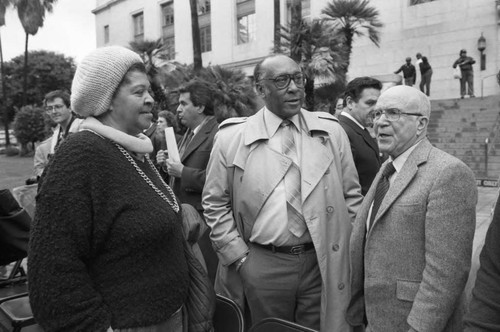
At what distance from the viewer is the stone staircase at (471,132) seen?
1275cm

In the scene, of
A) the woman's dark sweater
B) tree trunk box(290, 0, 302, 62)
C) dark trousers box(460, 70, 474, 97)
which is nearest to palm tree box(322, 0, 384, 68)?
dark trousers box(460, 70, 474, 97)

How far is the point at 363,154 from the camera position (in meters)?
3.67

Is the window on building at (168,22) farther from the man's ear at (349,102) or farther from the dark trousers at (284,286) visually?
the dark trousers at (284,286)

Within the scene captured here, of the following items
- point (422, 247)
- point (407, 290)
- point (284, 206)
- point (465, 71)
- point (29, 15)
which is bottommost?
point (407, 290)

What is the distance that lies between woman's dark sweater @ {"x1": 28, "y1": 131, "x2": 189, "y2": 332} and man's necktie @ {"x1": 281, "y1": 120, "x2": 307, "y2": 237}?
867mm

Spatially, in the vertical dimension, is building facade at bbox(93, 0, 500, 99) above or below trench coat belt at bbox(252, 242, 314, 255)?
above

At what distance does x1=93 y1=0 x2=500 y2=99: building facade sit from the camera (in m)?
21.2

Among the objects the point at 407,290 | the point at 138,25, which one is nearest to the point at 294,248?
the point at 407,290

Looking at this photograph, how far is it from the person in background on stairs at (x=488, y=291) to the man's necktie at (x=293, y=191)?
1200 millimetres

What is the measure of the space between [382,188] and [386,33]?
2393 cm

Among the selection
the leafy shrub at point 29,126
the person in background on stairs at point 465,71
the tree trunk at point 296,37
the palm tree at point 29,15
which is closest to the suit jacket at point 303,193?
the tree trunk at point 296,37

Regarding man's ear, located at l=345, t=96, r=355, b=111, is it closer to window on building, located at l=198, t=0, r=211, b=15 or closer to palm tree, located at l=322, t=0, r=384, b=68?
palm tree, located at l=322, t=0, r=384, b=68

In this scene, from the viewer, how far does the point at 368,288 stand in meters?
2.20

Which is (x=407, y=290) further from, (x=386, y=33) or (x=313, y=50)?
(x=386, y=33)
